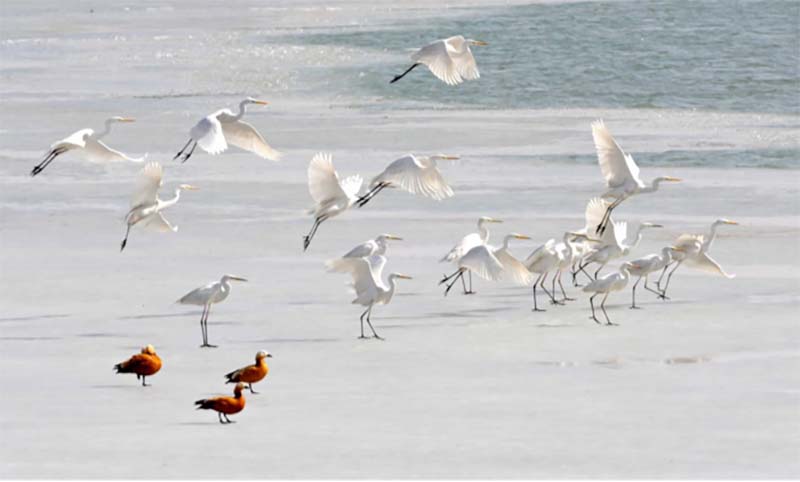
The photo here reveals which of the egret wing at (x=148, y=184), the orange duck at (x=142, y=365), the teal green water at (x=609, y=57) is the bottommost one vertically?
the orange duck at (x=142, y=365)

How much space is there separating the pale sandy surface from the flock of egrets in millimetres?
289

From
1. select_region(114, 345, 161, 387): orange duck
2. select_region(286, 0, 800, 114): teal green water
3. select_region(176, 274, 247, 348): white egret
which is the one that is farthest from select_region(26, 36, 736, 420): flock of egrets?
select_region(286, 0, 800, 114): teal green water

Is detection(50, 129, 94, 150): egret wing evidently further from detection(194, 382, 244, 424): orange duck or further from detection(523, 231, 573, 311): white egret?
detection(194, 382, 244, 424): orange duck

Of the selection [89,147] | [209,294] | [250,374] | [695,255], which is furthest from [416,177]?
[250,374]

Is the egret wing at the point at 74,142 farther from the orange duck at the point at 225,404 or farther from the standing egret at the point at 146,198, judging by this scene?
the orange duck at the point at 225,404

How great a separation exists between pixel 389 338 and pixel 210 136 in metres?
2.92

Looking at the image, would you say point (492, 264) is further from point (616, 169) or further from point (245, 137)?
point (245, 137)

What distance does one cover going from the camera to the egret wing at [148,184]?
14.0 meters

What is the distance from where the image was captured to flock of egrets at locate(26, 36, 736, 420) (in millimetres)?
12547

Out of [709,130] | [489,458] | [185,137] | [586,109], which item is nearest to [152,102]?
[185,137]

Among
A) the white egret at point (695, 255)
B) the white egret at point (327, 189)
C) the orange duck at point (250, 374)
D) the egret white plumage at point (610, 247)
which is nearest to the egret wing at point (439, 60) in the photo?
the white egret at point (327, 189)

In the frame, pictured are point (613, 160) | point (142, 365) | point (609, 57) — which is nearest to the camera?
point (142, 365)

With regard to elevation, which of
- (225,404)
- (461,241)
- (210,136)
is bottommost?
(225,404)

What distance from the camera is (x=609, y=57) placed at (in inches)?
1312
